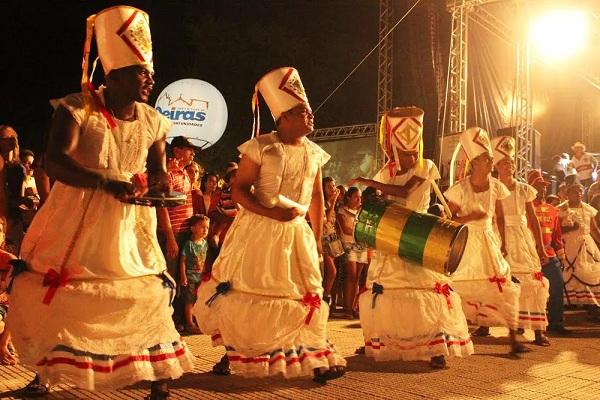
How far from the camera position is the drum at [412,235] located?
483cm

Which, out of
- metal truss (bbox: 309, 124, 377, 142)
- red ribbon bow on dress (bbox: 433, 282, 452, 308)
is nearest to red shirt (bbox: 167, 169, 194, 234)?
red ribbon bow on dress (bbox: 433, 282, 452, 308)

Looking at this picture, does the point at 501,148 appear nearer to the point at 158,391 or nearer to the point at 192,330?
the point at 192,330

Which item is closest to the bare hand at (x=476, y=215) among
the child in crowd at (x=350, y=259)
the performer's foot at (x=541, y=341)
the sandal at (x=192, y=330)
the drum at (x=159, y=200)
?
the performer's foot at (x=541, y=341)

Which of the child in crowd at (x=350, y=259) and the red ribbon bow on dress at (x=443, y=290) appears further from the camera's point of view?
the child in crowd at (x=350, y=259)

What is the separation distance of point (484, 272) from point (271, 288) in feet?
8.50

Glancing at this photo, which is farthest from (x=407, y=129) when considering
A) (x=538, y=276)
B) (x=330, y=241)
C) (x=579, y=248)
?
(x=579, y=248)

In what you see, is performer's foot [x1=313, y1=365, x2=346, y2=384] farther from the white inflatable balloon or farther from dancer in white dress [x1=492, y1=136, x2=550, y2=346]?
the white inflatable balloon

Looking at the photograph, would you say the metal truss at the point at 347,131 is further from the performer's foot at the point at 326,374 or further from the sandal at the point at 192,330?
the performer's foot at the point at 326,374

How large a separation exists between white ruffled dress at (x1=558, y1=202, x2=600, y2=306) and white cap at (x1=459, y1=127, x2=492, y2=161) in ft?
12.5

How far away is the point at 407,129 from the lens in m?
5.57

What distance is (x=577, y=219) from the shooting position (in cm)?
943

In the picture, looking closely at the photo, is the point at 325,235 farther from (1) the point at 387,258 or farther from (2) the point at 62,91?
(2) the point at 62,91

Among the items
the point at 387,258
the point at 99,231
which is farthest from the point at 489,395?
the point at 99,231

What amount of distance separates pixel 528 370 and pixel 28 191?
5741mm
